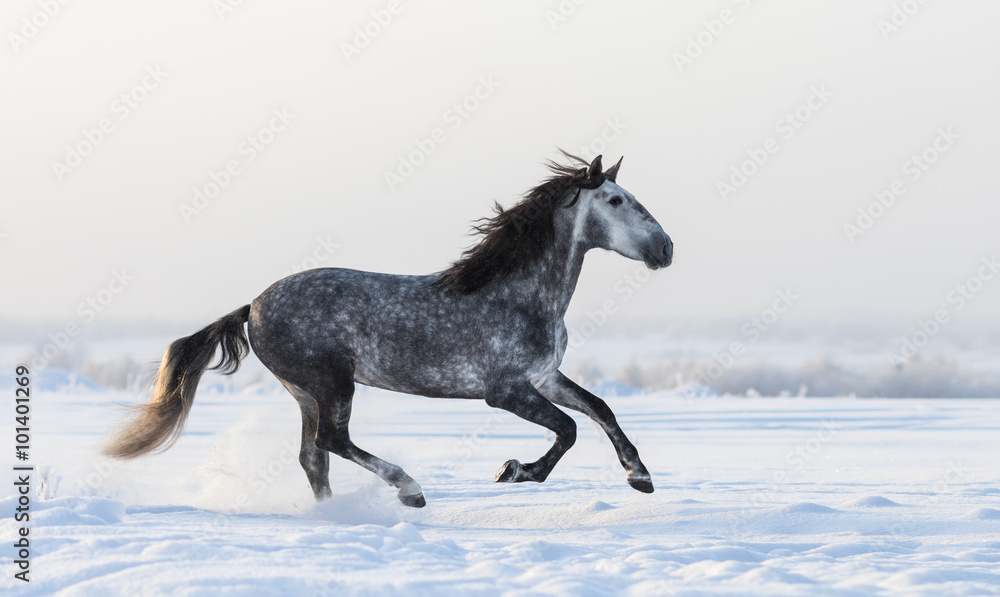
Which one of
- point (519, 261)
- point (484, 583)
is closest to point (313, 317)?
point (519, 261)

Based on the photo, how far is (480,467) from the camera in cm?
891

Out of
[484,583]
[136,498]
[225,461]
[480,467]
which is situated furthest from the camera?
[480,467]

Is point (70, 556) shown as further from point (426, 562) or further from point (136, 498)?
point (136, 498)

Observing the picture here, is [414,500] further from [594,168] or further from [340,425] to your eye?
[594,168]

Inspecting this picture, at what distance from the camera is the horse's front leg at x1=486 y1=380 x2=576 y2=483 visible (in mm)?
5746

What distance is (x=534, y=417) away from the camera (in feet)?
18.9

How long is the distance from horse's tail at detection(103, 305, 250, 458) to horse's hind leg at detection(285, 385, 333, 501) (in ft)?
1.88

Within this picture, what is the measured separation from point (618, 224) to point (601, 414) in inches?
51.2

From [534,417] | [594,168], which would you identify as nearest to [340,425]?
[534,417]

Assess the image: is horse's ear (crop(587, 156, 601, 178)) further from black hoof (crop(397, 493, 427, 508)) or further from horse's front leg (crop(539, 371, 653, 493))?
black hoof (crop(397, 493, 427, 508))

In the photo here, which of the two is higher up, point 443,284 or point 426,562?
point 443,284

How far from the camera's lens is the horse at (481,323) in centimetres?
587

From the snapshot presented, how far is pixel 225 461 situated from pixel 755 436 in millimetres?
7565

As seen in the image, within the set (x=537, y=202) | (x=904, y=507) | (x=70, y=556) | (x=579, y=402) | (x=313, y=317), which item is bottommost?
(x=904, y=507)
